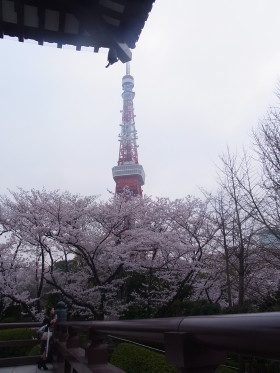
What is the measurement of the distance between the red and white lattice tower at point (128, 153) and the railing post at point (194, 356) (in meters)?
28.9

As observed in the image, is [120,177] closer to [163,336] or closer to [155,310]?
[155,310]

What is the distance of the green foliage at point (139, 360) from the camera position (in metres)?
5.27

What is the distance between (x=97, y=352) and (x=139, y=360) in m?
3.74

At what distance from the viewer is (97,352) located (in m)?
2.46

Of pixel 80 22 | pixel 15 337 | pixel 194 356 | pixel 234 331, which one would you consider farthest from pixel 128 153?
pixel 234 331

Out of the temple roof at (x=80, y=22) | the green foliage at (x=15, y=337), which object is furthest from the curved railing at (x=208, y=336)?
the green foliage at (x=15, y=337)

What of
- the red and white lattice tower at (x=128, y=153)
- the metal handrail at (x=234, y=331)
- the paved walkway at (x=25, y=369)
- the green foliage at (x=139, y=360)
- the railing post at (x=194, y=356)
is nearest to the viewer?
the metal handrail at (x=234, y=331)

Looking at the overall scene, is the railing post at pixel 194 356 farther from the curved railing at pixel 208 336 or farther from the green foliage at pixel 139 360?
the green foliage at pixel 139 360

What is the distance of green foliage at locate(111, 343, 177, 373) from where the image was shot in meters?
5.27

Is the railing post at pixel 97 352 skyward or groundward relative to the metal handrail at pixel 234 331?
groundward

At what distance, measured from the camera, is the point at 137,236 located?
12.0m

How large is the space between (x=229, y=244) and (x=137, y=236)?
312 cm

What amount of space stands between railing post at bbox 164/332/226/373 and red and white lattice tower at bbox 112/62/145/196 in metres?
28.9

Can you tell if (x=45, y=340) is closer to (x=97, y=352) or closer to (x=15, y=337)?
(x=97, y=352)
